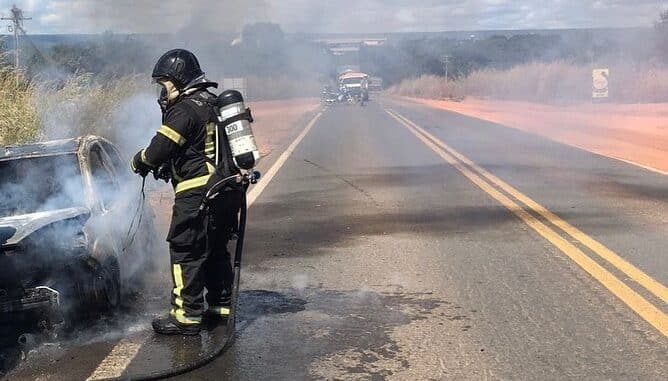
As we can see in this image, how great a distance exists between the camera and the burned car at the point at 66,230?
173 inches

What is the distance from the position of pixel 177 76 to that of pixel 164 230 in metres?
3.69

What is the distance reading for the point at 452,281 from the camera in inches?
235

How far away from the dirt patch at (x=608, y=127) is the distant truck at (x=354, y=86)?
10.8 metres

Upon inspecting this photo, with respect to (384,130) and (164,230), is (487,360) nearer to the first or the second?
(164,230)

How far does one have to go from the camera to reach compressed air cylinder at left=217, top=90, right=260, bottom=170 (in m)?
4.52

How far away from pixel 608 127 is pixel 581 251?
20.8 m

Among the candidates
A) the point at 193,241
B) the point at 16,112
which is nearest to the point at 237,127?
the point at 193,241

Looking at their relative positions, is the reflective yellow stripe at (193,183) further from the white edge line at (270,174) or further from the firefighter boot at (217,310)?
the white edge line at (270,174)

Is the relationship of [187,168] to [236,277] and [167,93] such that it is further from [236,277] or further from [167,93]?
[236,277]

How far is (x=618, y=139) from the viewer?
21.4 metres

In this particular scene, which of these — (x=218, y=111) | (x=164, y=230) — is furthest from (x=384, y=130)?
(x=218, y=111)

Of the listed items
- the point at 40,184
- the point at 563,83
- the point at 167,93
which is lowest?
the point at 563,83

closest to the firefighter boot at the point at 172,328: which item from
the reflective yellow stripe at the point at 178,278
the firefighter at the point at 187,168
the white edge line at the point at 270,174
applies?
the firefighter at the point at 187,168

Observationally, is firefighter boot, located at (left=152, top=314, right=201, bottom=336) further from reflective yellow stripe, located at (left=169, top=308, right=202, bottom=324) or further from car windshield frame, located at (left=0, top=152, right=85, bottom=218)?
car windshield frame, located at (left=0, top=152, right=85, bottom=218)
